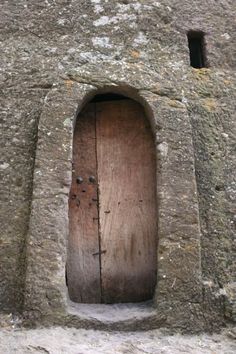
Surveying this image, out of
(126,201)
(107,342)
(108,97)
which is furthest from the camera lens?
(108,97)

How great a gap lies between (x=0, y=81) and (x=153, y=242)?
72.7 inches

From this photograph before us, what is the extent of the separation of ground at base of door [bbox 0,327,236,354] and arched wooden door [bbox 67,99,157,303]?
0.47 m

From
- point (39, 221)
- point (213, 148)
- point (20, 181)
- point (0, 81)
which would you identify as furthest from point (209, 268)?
point (0, 81)

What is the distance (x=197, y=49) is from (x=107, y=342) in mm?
2679

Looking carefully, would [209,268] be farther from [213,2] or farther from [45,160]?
[213,2]

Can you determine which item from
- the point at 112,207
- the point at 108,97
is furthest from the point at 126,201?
the point at 108,97

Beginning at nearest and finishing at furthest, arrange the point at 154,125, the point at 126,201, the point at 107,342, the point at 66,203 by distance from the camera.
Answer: the point at 107,342 → the point at 66,203 → the point at 154,125 → the point at 126,201

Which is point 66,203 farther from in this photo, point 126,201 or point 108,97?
point 108,97

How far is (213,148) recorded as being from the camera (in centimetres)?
349

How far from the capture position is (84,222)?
3.46 m

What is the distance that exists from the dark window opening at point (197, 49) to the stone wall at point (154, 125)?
6 centimetres

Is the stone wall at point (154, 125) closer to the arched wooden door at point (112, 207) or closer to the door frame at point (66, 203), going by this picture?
the door frame at point (66, 203)

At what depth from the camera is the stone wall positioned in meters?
3.03

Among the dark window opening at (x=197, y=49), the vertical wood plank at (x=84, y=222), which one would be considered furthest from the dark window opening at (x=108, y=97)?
the dark window opening at (x=197, y=49)
